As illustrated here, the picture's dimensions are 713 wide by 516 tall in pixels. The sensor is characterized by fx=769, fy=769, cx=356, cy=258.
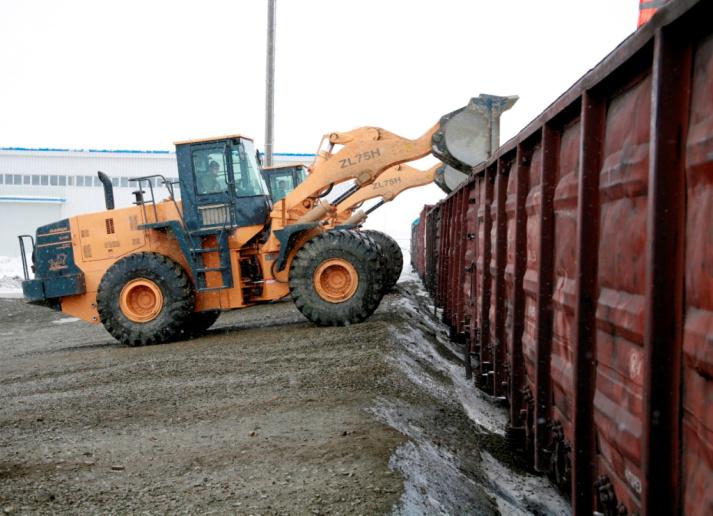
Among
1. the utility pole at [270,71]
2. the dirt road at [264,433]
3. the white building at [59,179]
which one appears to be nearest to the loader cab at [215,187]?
the dirt road at [264,433]

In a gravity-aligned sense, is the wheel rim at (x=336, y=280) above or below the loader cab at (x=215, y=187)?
below

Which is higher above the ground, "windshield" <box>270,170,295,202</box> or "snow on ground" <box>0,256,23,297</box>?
"windshield" <box>270,170,295,202</box>

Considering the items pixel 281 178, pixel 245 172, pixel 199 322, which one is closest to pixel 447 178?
pixel 281 178

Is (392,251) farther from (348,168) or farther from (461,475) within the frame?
(461,475)

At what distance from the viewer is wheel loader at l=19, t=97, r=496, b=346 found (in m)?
10.7

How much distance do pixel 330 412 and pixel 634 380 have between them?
3359 millimetres

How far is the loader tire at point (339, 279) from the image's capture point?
421 inches

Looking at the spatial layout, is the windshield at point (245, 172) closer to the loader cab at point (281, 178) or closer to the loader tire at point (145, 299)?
the loader tire at point (145, 299)

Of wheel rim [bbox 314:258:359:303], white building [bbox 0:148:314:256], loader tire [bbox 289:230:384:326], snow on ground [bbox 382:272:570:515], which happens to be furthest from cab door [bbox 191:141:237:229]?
white building [bbox 0:148:314:256]

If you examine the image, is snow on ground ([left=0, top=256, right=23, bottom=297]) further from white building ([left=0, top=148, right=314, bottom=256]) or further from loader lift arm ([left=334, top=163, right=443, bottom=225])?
loader lift arm ([left=334, top=163, right=443, bottom=225])

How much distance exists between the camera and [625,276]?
9.30 feet

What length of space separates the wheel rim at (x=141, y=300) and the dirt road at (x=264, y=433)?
1.39m

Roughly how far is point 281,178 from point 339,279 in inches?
277

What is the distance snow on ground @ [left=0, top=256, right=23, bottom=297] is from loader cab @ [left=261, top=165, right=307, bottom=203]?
590 inches
